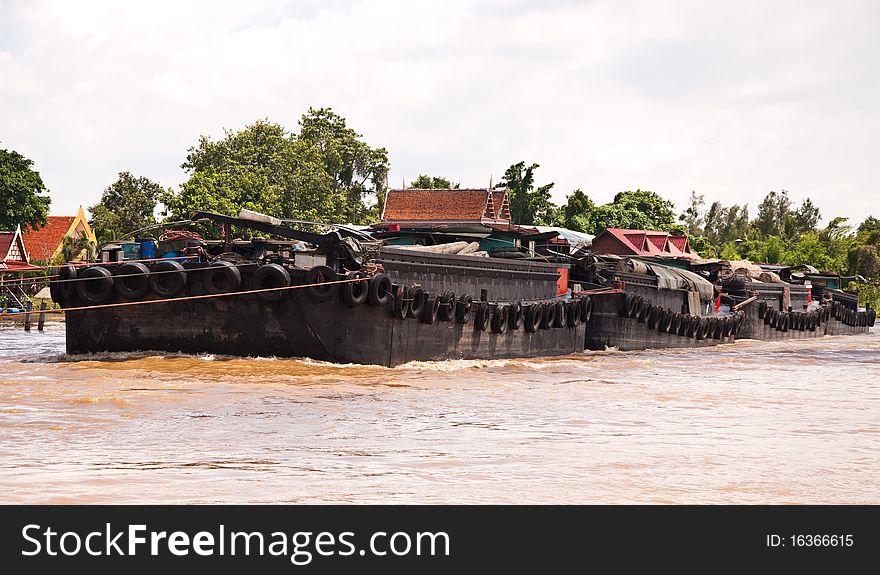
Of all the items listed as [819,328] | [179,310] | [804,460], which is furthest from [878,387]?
[819,328]

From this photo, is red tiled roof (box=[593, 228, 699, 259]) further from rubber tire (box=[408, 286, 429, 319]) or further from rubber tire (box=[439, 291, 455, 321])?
rubber tire (box=[408, 286, 429, 319])

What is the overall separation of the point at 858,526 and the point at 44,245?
5482 centimetres

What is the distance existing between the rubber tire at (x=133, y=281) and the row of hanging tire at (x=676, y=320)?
13.5m

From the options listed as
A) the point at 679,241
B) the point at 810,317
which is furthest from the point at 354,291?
the point at 679,241

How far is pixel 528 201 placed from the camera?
2470 inches

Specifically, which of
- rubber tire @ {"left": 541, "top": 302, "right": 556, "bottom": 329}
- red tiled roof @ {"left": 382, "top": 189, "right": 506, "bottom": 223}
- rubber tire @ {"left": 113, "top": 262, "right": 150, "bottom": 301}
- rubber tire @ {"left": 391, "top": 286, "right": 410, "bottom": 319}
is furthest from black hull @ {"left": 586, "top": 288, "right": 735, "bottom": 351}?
red tiled roof @ {"left": 382, "top": 189, "right": 506, "bottom": 223}

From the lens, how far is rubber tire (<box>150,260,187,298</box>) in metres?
16.2

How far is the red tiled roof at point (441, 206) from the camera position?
47.0 m

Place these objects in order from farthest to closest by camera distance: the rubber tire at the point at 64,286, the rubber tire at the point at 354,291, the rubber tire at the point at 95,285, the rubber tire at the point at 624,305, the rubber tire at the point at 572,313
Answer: the rubber tire at the point at 624,305
the rubber tire at the point at 572,313
the rubber tire at the point at 64,286
the rubber tire at the point at 95,285
the rubber tire at the point at 354,291

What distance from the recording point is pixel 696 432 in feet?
37.5

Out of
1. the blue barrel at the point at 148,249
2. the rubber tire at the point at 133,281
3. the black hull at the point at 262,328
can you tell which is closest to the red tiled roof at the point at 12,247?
the blue barrel at the point at 148,249

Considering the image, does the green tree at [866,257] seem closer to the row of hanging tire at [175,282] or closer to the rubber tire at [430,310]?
the rubber tire at [430,310]

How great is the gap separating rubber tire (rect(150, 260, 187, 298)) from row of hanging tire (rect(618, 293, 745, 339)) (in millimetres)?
13270

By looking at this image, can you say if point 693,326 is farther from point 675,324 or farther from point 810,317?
point 810,317
